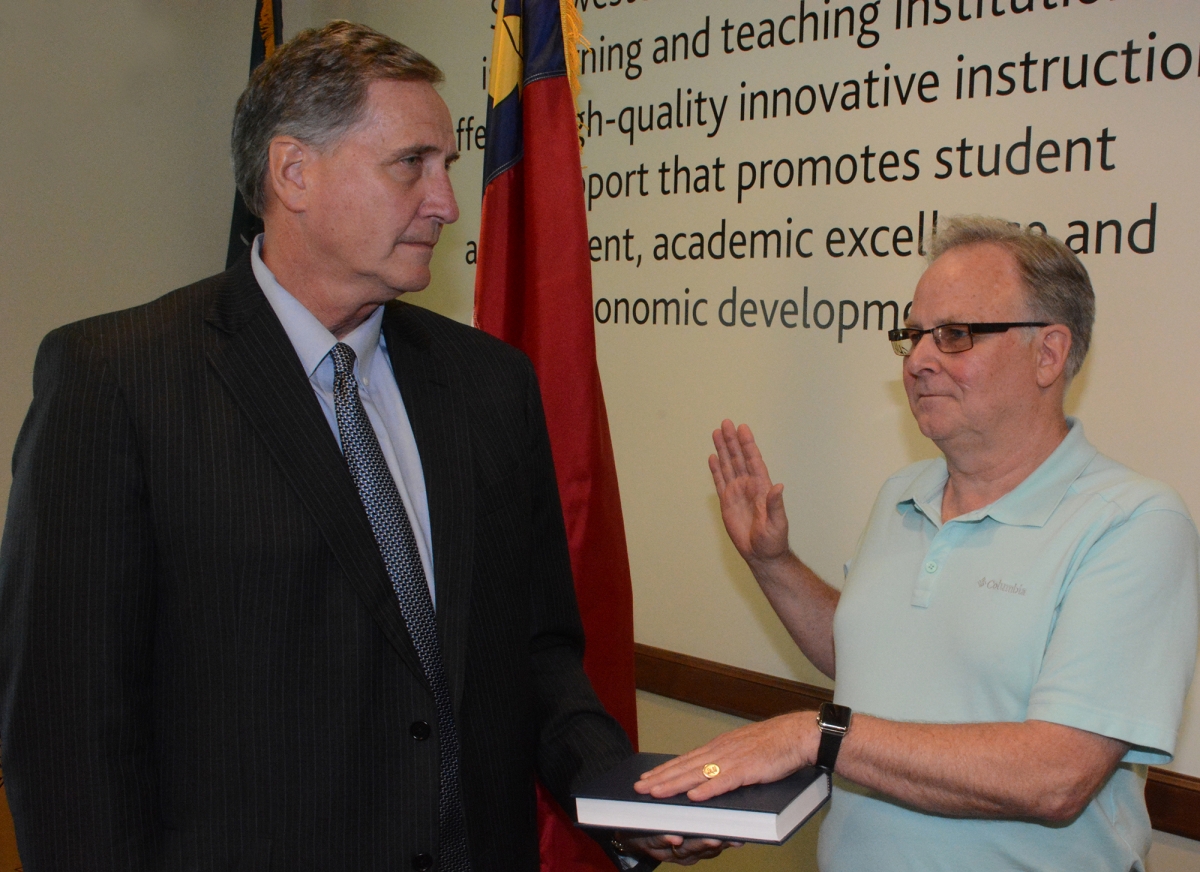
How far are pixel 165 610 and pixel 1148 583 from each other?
54.9 inches

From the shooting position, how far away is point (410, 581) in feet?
4.52

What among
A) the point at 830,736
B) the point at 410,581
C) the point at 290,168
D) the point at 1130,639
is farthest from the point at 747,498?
the point at 290,168

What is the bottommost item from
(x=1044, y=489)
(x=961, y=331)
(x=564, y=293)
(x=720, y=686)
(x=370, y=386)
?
(x=720, y=686)

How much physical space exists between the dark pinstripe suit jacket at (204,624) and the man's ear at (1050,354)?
3.33 ft

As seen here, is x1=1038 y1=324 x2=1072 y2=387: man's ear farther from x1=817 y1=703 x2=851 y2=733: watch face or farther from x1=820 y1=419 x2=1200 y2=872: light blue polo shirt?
x1=817 y1=703 x2=851 y2=733: watch face

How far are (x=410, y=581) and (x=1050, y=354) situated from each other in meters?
1.12

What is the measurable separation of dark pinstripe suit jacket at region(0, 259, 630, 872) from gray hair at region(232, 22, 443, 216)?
0.26 metres

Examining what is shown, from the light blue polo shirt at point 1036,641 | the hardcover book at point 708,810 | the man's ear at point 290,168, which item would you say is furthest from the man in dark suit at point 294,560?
the light blue polo shirt at point 1036,641

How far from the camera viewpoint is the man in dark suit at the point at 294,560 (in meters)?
1.21

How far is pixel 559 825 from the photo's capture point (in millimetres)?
2258

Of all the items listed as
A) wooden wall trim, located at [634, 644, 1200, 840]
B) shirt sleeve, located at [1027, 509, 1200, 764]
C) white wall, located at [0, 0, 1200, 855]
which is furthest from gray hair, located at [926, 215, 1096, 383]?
wooden wall trim, located at [634, 644, 1200, 840]

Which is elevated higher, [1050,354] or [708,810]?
[1050,354]

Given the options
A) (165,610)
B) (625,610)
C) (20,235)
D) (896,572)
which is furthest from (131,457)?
(20,235)

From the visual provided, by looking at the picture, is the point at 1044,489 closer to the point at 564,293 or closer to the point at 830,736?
the point at 830,736
